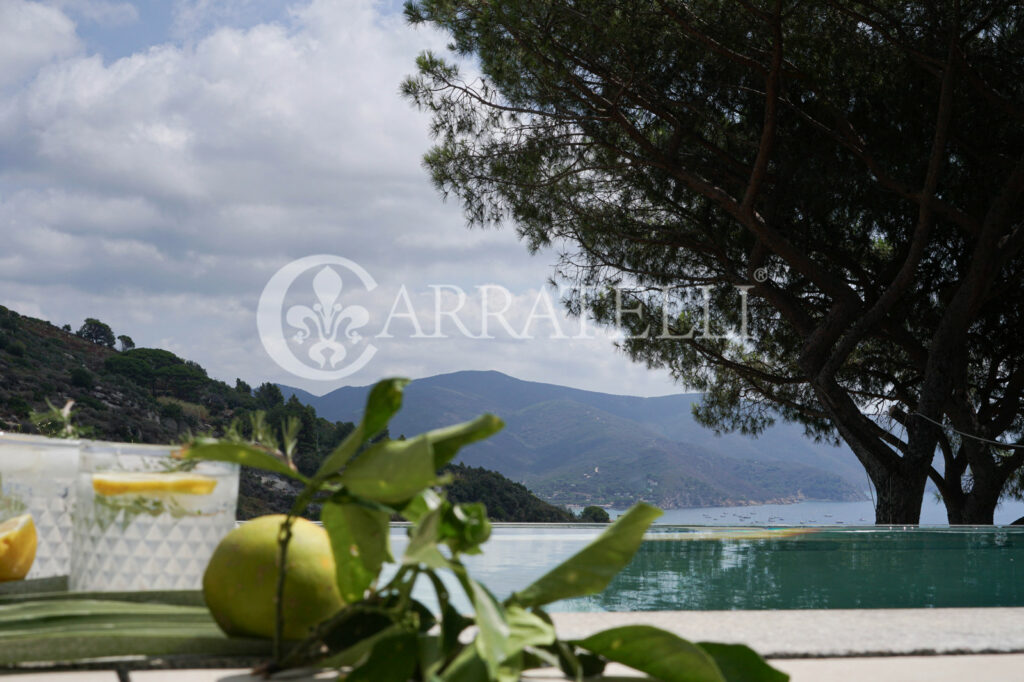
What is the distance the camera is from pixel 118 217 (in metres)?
35.8

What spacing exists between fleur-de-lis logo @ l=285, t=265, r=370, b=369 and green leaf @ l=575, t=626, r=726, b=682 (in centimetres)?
2408

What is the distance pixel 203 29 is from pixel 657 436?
82.6 ft

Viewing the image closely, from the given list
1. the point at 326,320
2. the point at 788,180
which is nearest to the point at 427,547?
the point at 788,180

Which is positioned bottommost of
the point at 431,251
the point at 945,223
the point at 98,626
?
the point at 98,626

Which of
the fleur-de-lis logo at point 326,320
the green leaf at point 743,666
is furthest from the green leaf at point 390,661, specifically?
the fleur-de-lis logo at point 326,320

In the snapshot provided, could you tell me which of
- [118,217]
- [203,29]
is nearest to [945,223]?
[203,29]

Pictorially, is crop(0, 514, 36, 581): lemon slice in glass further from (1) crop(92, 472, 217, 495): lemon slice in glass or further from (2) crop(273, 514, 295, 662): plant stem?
(2) crop(273, 514, 295, 662): plant stem

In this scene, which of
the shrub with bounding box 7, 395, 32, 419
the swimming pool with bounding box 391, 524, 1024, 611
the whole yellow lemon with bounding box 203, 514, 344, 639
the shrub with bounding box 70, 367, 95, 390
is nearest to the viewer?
the whole yellow lemon with bounding box 203, 514, 344, 639

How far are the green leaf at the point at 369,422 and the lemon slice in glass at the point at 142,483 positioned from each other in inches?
7.8

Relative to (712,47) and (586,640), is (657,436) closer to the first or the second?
(712,47)

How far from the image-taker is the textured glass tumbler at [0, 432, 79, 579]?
626 millimetres

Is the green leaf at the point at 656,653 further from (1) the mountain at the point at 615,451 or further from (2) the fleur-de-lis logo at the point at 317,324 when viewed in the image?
(2) the fleur-de-lis logo at the point at 317,324

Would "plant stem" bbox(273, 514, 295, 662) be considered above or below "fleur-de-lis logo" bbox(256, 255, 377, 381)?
below

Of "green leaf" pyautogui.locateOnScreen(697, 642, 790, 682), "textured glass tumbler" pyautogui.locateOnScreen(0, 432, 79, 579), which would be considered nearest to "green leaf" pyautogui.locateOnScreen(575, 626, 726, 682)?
"green leaf" pyautogui.locateOnScreen(697, 642, 790, 682)
